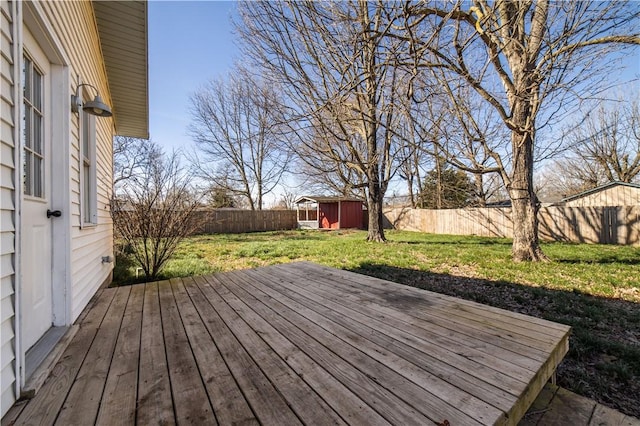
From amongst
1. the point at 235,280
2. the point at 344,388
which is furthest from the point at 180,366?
the point at 235,280

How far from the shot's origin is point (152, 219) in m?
4.90

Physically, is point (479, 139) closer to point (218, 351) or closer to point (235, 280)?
point (235, 280)

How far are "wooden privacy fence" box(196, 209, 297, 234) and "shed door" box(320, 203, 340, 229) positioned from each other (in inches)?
76.6

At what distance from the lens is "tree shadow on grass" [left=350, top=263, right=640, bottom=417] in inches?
79.4

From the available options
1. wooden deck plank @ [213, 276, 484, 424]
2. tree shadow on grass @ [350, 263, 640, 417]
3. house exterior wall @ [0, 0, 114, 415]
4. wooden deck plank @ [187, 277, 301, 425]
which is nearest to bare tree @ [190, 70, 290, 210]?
tree shadow on grass @ [350, 263, 640, 417]

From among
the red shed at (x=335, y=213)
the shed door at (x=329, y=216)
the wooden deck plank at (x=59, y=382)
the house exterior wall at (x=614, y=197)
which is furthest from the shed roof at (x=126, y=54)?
the house exterior wall at (x=614, y=197)

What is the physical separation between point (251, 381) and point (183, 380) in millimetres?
351

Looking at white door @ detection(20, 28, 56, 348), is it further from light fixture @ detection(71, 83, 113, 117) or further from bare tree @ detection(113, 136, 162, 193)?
bare tree @ detection(113, 136, 162, 193)

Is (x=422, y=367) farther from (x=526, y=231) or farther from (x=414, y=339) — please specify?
(x=526, y=231)

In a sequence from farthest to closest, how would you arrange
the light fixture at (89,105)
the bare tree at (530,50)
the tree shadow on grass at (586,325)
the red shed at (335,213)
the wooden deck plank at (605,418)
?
the red shed at (335,213), the bare tree at (530,50), the light fixture at (89,105), the tree shadow on grass at (586,325), the wooden deck plank at (605,418)

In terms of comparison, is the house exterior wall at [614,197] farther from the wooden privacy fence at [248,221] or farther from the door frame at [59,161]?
the door frame at [59,161]

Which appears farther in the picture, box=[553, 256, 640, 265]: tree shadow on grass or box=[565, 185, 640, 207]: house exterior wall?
box=[565, 185, 640, 207]: house exterior wall

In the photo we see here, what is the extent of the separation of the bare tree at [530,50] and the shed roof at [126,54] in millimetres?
3566

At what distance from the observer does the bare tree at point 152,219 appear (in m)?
4.88
